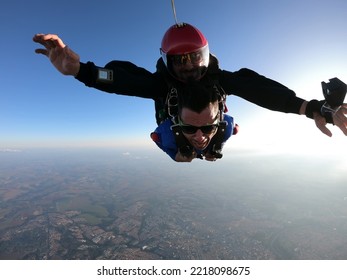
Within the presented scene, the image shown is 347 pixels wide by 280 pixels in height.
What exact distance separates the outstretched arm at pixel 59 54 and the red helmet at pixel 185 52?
0.98 meters

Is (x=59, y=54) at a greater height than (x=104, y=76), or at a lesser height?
greater

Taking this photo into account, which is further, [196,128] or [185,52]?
[196,128]

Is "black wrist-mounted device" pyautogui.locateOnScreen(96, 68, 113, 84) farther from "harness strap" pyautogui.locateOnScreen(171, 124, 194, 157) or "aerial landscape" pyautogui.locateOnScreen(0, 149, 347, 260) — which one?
"aerial landscape" pyautogui.locateOnScreen(0, 149, 347, 260)

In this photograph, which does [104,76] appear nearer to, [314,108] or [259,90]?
[259,90]

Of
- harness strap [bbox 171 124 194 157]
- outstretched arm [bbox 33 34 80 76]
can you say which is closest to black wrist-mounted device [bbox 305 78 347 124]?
harness strap [bbox 171 124 194 157]

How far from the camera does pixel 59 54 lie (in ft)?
5.52

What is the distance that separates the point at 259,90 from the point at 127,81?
141cm

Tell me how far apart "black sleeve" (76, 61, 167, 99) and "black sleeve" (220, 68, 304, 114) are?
771 millimetres

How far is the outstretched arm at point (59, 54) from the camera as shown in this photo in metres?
1.60

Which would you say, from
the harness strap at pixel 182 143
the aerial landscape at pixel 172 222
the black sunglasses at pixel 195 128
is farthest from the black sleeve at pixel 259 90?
the aerial landscape at pixel 172 222

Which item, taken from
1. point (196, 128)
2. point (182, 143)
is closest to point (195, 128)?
point (196, 128)

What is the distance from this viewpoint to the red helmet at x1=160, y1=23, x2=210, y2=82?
2322 millimetres

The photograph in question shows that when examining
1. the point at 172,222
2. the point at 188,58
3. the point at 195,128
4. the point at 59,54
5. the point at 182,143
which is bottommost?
the point at 172,222
